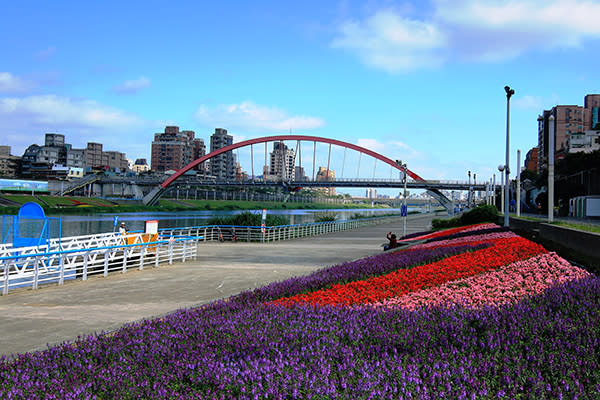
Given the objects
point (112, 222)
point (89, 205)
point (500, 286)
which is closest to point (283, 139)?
point (89, 205)

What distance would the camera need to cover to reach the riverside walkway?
27.6ft

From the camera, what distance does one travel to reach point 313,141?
11831 centimetres

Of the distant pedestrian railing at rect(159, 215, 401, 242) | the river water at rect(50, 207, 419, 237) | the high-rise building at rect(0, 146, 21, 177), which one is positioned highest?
the high-rise building at rect(0, 146, 21, 177)

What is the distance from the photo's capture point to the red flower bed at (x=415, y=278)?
8114 millimetres

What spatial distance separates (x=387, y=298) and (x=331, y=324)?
261cm

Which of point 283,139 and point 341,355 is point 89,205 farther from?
point 341,355

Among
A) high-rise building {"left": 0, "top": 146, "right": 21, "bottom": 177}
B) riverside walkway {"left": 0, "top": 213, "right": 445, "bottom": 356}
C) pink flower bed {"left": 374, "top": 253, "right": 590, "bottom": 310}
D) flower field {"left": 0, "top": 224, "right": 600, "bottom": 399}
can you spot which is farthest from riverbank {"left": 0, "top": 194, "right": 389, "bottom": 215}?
high-rise building {"left": 0, "top": 146, "right": 21, "bottom": 177}

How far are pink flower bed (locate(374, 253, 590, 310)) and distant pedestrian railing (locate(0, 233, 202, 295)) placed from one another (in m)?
9.86

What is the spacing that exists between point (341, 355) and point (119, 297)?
8807 mm

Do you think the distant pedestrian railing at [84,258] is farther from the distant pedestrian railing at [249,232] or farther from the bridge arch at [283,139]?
the bridge arch at [283,139]

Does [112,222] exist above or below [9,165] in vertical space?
below

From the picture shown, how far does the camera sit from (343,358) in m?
4.51

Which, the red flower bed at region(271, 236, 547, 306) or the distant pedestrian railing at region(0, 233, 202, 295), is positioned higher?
the red flower bed at region(271, 236, 547, 306)

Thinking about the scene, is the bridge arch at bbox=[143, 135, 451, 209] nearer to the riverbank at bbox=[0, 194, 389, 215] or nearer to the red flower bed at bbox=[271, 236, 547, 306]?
the riverbank at bbox=[0, 194, 389, 215]
